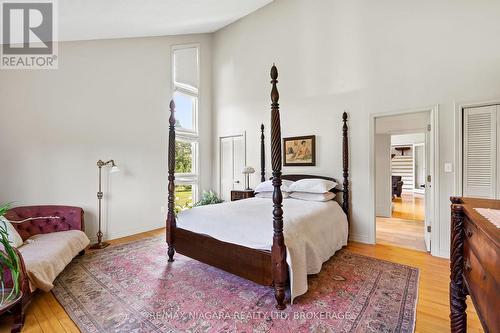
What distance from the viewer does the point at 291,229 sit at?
228 cm

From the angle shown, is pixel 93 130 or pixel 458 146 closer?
pixel 458 146

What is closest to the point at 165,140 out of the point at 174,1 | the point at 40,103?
the point at 40,103

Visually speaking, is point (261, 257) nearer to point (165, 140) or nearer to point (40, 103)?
point (165, 140)

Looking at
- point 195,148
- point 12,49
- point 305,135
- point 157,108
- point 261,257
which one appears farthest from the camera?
point 195,148

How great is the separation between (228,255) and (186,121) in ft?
12.5

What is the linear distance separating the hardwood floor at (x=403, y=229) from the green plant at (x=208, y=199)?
3.34m

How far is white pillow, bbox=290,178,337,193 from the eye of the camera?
3.61 metres

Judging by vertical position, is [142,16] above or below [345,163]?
above

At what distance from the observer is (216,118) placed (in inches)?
229

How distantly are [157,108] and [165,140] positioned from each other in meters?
0.64

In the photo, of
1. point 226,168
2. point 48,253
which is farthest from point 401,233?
point 48,253

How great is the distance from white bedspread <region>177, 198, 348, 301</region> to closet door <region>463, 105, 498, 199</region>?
168 cm

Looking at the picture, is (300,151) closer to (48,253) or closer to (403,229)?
(403,229)

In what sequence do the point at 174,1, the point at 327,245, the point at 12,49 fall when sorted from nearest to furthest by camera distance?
the point at 327,245
the point at 12,49
the point at 174,1
